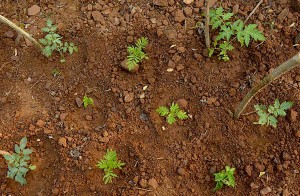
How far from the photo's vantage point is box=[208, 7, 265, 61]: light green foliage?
2742mm

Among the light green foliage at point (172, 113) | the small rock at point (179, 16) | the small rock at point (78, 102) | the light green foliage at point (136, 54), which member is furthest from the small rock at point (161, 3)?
the small rock at point (78, 102)

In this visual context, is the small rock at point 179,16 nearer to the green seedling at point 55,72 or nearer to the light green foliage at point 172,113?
the light green foliage at point 172,113

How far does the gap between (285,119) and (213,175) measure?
0.66 metres

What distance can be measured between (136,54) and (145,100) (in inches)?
14.0

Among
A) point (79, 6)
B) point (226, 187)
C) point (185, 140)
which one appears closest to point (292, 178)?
point (226, 187)

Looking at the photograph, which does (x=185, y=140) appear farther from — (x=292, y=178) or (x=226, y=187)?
(x=292, y=178)

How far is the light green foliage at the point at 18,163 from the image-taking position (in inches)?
102

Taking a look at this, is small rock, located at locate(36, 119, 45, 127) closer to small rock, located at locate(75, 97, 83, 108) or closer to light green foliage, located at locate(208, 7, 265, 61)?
small rock, located at locate(75, 97, 83, 108)

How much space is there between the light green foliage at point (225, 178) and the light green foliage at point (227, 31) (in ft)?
2.78

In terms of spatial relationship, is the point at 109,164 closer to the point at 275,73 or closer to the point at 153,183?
the point at 153,183

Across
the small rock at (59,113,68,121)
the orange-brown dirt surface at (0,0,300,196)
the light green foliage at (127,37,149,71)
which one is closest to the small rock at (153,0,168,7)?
the orange-brown dirt surface at (0,0,300,196)

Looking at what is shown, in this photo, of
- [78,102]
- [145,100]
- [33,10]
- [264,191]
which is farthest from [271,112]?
[33,10]

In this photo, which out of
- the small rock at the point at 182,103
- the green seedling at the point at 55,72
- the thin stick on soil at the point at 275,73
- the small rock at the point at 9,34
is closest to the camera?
the thin stick on soil at the point at 275,73

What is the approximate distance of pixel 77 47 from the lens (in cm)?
313
